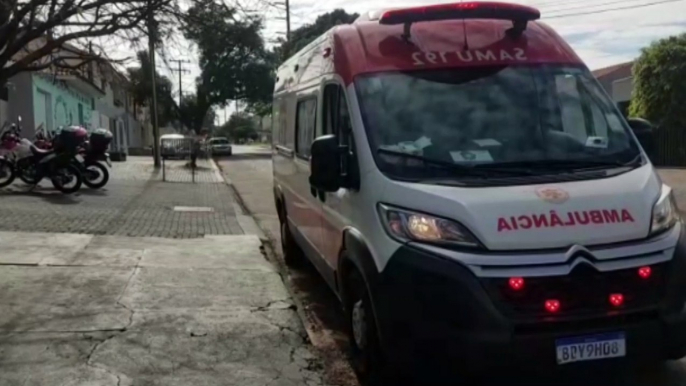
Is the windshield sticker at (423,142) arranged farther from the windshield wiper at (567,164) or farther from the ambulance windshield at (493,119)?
the windshield wiper at (567,164)

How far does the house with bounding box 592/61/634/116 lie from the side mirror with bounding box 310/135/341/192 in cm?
2647

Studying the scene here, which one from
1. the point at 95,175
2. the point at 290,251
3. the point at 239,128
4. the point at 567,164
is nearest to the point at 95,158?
the point at 95,175

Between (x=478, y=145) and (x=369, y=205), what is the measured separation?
0.83m

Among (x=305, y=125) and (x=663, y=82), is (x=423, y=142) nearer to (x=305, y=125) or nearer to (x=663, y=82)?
(x=305, y=125)

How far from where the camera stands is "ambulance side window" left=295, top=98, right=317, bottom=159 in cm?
686

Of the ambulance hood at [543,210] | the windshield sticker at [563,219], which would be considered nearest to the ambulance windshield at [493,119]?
the ambulance hood at [543,210]

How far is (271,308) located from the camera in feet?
23.6

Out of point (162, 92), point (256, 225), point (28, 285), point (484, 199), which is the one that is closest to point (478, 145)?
point (484, 199)

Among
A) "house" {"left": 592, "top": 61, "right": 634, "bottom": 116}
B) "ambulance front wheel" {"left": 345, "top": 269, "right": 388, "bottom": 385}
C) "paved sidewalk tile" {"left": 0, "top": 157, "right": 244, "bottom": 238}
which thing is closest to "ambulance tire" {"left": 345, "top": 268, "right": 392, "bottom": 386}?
"ambulance front wheel" {"left": 345, "top": 269, "right": 388, "bottom": 385}

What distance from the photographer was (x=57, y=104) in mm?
32531

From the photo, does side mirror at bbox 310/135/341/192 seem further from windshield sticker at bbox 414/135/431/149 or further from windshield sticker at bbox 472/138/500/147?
windshield sticker at bbox 472/138/500/147

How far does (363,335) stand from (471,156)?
1335 mm

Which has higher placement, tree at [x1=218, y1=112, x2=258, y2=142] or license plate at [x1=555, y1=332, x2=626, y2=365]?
license plate at [x1=555, y1=332, x2=626, y2=365]

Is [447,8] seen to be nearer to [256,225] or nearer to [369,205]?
[369,205]
